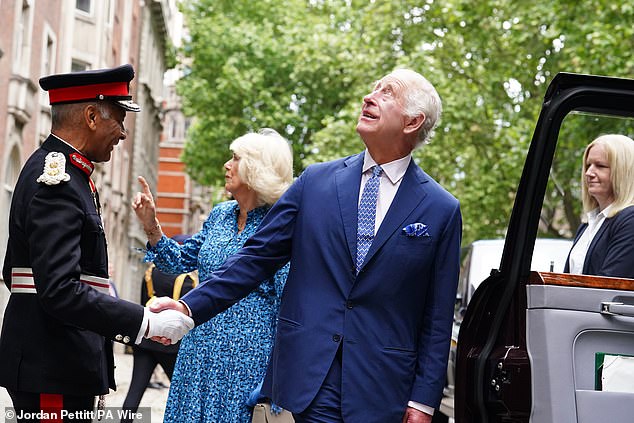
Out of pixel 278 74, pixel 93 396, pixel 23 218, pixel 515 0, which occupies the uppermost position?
pixel 278 74

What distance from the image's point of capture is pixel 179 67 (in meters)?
53.6

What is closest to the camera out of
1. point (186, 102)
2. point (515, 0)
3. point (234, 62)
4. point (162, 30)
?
point (515, 0)

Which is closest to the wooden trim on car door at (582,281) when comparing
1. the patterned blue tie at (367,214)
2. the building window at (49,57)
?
the patterned blue tie at (367,214)

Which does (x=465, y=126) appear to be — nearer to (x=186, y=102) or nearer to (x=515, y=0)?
(x=515, y=0)

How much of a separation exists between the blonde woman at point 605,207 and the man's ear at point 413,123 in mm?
811

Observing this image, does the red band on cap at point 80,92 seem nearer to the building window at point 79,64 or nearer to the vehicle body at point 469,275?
the vehicle body at point 469,275

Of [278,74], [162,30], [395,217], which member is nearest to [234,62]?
[278,74]

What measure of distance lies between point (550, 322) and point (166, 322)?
151 cm

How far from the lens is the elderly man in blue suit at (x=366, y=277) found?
4855 mm

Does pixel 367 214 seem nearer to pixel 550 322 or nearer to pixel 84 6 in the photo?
pixel 550 322

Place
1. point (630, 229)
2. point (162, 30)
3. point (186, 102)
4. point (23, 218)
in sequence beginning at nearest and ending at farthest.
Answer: point (23, 218) < point (630, 229) < point (186, 102) < point (162, 30)

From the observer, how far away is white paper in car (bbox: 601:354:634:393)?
4.41 metres

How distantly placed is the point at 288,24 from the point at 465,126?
13.2m

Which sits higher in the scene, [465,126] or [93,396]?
[465,126]
